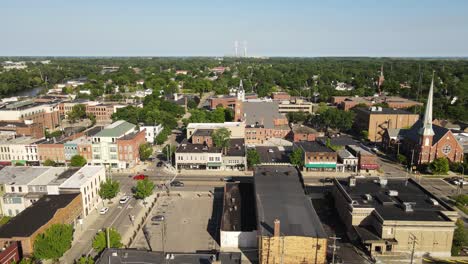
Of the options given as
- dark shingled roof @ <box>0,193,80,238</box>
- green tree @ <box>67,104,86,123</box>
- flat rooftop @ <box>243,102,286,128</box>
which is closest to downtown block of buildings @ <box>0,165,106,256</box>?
dark shingled roof @ <box>0,193,80,238</box>

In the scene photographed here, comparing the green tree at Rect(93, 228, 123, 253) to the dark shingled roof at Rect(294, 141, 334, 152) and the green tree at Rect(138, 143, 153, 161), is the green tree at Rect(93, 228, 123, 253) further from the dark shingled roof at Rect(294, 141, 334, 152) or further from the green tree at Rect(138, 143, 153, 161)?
the dark shingled roof at Rect(294, 141, 334, 152)

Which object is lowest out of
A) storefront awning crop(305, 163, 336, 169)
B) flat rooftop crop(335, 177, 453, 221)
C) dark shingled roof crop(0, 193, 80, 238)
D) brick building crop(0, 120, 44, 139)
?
storefront awning crop(305, 163, 336, 169)

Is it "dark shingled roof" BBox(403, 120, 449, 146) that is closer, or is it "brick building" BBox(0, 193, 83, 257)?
"brick building" BBox(0, 193, 83, 257)

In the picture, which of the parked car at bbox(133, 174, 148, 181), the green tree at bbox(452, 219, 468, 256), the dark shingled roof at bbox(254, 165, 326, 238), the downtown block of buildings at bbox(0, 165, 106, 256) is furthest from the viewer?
the parked car at bbox(133, 174, 148, 181)

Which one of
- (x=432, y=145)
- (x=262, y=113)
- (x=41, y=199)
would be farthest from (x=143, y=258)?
(x=262, y=113)

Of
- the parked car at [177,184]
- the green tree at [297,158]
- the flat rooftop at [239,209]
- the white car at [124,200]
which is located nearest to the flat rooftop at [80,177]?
the white car at [124,200]

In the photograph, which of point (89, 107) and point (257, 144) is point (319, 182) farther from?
point (89, 107)
